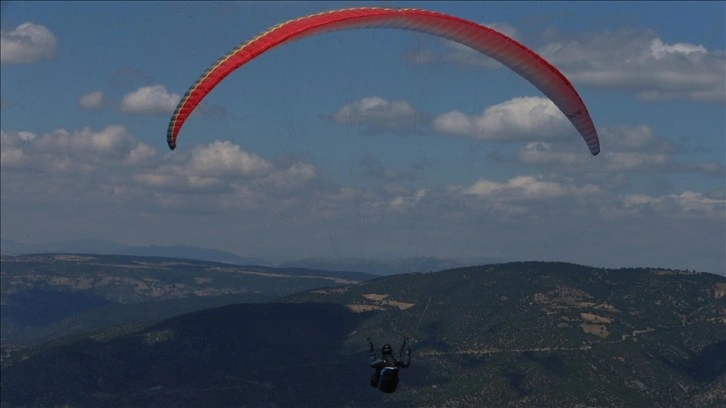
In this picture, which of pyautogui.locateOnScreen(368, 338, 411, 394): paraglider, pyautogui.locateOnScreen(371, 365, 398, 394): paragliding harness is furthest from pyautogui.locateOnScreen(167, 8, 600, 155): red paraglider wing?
pyautogui.locateOnScreen(371, 365, 398, 394): paragliding harness

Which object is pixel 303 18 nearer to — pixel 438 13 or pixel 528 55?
pixel 438 13

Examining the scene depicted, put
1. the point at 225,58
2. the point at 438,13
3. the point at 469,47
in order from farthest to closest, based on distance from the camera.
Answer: the point at 469,47 < the point at 438,13 < the point at 225,58

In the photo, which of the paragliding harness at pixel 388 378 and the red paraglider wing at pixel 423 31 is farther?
the paragliding harness at pixel 388 378

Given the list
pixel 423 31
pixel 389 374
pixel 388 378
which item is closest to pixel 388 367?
pixel 389 374

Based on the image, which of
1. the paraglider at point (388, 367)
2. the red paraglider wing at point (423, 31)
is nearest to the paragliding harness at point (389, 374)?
the paraglider at point (388, 367)

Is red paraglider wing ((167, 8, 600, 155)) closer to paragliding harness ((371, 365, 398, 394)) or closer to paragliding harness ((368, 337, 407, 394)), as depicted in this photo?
paragliding harness ((368, 337, 407, 394))

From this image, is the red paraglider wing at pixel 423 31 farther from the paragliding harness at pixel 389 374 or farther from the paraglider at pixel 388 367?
the paragliding harness at pixel 389 374

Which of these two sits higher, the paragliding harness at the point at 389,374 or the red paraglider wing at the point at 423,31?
the red paraglider wing at the point at 423,31

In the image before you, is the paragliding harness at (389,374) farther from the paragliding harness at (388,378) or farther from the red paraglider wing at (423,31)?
the red paraglider wing at (423,31)

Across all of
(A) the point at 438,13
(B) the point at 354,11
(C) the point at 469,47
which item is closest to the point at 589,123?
(C) the point at 469,47

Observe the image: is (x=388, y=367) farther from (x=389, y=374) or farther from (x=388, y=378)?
(x=388, y=378)
